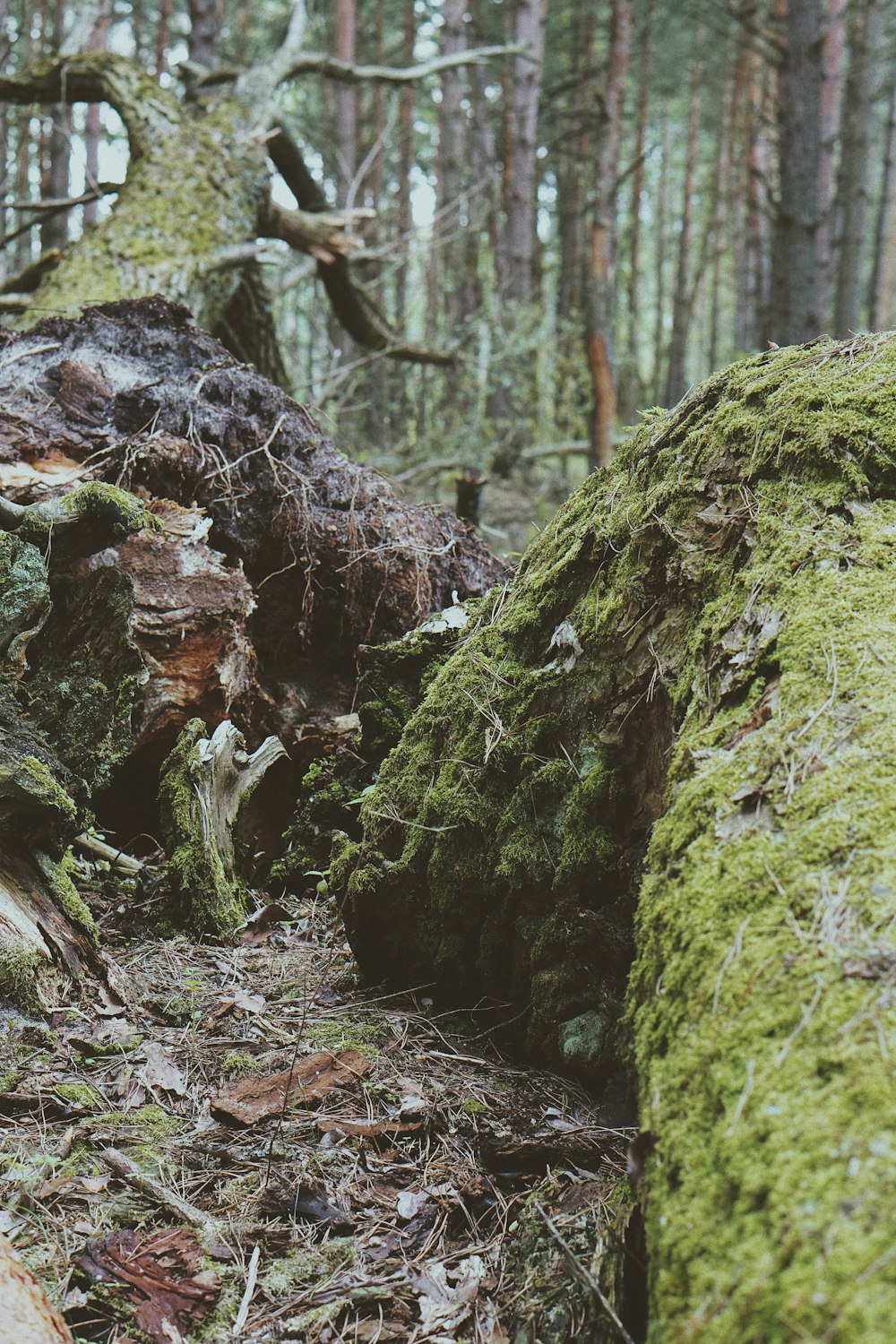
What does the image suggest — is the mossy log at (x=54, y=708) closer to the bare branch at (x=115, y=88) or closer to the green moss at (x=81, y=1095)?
the green moss at (x=81, y=1095)

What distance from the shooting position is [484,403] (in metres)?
12.7

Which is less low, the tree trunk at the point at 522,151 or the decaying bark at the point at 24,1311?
the tree trunk at the point at 522,151

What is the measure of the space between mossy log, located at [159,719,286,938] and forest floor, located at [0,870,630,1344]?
20.9 inches

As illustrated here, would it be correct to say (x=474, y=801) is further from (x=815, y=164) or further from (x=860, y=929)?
(x=815, y=164)

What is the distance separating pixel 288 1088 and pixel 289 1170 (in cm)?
30

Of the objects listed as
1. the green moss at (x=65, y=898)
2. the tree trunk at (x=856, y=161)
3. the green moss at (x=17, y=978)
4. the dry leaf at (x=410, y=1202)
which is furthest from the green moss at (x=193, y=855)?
the tree trunk at (x=856, y=161)

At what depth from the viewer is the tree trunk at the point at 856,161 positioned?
14.0 metres

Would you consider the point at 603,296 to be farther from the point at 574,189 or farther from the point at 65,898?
the point at 65,898

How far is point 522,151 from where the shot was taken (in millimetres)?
12773

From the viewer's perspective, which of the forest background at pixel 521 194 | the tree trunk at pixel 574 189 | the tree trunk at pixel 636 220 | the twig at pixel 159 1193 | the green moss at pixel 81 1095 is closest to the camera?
the twig at pixel 159 1193

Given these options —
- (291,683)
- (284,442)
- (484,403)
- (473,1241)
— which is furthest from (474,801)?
(484,403)

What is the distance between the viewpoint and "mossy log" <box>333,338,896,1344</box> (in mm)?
1111

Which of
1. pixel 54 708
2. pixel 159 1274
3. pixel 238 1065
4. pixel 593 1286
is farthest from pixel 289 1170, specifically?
pixel 54 708

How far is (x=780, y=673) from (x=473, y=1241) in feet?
4.42
